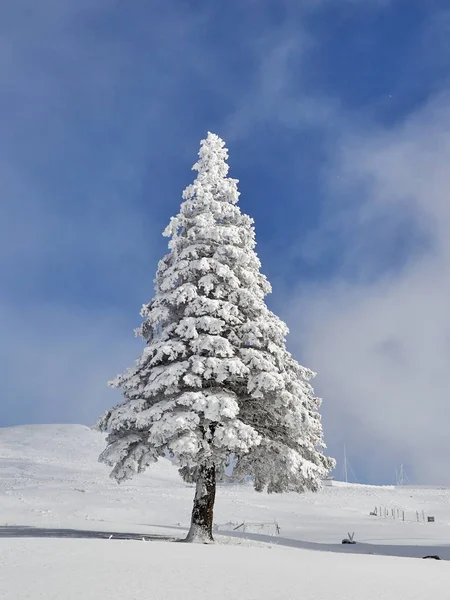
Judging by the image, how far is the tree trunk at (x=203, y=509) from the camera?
21.8m

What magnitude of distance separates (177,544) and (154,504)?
26.7 meters

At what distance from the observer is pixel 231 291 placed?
2434 centimetres

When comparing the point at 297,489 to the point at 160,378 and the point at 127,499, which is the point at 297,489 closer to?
the point at 160,378

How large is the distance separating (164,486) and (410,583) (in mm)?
53615

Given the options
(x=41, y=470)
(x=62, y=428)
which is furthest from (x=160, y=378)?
(x=62, y=428)

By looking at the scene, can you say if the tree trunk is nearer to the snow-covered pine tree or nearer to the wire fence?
the snow-covered pine tree

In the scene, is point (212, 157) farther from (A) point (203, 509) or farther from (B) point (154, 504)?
(B) point (154, 504)

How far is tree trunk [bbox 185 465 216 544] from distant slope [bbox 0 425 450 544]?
694 cm

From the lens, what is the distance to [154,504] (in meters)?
43.8

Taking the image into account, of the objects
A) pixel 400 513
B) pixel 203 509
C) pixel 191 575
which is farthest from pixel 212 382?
pixel 400 513

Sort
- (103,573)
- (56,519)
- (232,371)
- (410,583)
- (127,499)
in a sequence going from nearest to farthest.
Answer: (103,573)
(410,583)
(232,371)
(56,519)
(127,499)

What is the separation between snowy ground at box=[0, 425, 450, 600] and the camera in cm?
1063

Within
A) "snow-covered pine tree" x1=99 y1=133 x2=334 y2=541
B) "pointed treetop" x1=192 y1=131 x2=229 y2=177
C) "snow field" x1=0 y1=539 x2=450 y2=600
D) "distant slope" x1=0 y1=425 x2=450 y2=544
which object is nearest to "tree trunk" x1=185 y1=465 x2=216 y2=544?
"snow-covered pine tree" x1=99 y1=133 x2=334 y2=541

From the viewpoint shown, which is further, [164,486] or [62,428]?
[62,428]
